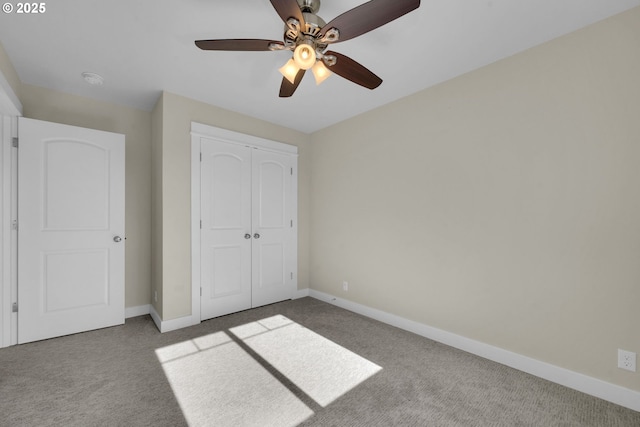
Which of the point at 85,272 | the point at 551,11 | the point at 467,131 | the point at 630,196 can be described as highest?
the point at 551,11

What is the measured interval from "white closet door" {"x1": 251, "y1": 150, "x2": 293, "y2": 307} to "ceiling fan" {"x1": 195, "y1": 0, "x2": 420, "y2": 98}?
6.36 feet

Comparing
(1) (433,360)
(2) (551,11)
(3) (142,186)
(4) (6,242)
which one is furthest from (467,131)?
(4) (6,242)

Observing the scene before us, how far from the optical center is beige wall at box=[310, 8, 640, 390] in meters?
1.80

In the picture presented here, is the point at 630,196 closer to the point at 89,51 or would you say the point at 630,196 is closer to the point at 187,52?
the point at 187,52

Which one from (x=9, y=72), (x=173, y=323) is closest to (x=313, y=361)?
(x=173, y=323)

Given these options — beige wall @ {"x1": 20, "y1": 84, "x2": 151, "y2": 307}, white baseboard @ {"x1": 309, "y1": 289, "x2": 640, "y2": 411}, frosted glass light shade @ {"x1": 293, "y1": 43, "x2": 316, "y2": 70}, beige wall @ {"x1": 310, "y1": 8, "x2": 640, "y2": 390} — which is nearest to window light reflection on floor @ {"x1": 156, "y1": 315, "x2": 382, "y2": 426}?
white baseboard @ {"x1": 309, "y1": 289, "x2": 640, "y2": 411}

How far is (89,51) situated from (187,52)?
79 cm

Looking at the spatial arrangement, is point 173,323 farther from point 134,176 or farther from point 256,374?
point 134,176

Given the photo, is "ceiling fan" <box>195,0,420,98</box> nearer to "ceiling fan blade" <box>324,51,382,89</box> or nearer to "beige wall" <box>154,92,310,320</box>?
"ceiling fan blade" <box>324,51,382,89</box>

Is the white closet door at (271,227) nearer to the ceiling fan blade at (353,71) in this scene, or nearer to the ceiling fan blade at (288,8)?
the ceiling fan blade at (353,71)

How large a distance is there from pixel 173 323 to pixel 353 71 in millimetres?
3010

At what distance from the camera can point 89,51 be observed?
87.7 inches

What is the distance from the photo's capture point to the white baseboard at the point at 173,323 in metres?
2.86

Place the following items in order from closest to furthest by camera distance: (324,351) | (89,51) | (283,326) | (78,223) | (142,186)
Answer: (89,51) → (324,351) → (78,223) → (283,326) → (142,186)
